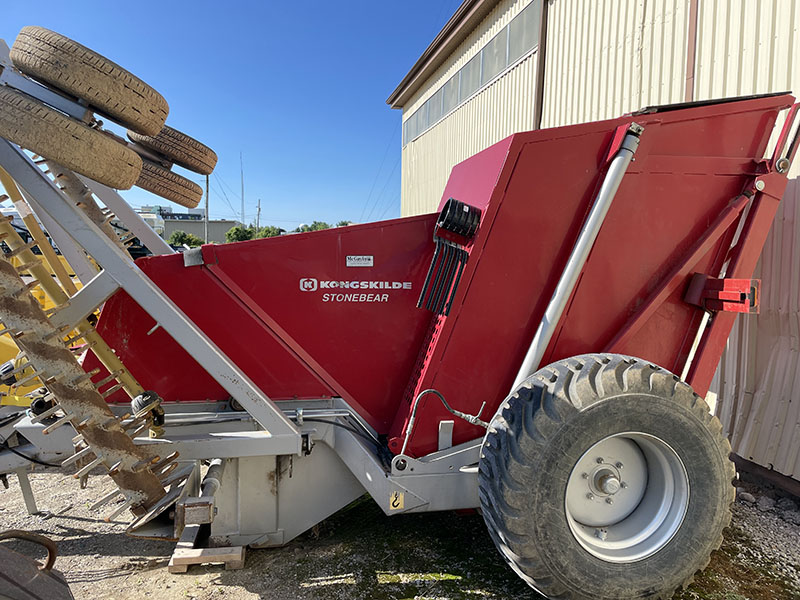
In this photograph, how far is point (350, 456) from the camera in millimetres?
2701

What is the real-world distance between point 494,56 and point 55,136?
9453 millimetres

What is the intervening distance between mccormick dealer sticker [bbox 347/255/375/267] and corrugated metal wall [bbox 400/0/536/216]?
6627 millimetres

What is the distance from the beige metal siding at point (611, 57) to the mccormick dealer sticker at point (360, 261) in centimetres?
396

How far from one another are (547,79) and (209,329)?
23.8ft

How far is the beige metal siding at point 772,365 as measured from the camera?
3660mm

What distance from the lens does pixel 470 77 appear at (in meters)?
11.2

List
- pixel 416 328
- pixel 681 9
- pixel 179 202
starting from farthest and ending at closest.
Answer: pixel 681 9
pixel 179 202
pixel 416 328

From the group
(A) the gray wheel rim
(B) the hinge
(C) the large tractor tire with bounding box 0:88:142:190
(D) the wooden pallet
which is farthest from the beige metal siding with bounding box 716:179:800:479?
(C) the large tractor tire with bounding box 0:88:142:190

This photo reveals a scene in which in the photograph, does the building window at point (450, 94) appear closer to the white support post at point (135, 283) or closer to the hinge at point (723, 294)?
the hinge at point (723, 294)

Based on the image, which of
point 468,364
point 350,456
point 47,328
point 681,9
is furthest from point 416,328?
point 681,9

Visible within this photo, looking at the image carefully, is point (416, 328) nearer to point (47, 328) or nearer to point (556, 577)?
point (556, 577)

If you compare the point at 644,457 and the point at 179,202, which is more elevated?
the point at 179,202

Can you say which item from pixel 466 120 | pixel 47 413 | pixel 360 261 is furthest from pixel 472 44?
pixel 47 413

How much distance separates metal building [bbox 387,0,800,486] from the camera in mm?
3729
